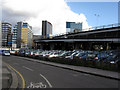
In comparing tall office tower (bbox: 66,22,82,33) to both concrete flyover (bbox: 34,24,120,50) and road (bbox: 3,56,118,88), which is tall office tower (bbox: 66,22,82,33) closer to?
concrete flyover (bbox: 34,24,120,50)

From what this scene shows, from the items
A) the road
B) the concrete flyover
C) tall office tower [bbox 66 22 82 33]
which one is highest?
tall office tower [bbox 66 22 82 33]

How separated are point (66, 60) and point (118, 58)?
8.73m

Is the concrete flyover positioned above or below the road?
above

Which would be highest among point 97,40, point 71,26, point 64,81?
point 71,26

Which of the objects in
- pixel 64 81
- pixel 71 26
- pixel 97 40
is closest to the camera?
pixel 64 81

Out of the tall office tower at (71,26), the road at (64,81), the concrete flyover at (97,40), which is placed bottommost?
the road at (64,81)

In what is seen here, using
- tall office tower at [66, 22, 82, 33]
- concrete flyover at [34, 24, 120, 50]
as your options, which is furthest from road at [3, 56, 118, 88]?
tall office tower at [66, 22, 82, 33]

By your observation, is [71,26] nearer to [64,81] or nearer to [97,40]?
[97,40]

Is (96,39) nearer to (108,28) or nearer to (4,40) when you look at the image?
(108,28)

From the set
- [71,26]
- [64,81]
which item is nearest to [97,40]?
[71,26]

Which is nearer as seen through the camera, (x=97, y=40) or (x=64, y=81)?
(x=64, y=81)

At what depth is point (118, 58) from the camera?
1555 cm

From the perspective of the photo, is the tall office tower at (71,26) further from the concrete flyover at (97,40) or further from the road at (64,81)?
the road at (64,81)

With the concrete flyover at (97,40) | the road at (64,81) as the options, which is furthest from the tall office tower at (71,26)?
the road at (64,81)
